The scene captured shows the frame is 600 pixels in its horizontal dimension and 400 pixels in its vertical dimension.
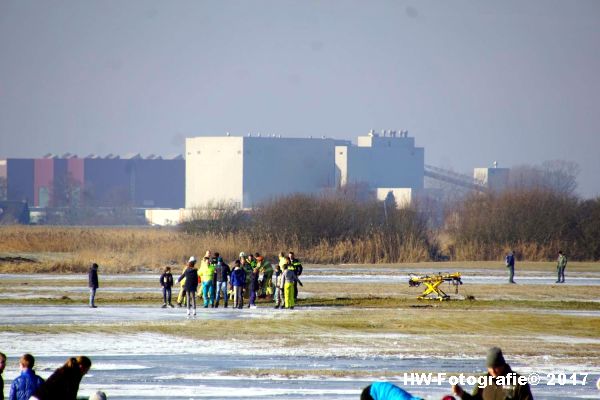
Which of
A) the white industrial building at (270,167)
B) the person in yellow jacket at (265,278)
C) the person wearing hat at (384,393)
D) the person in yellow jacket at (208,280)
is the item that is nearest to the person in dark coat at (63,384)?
the person wearing hat at (384,393)

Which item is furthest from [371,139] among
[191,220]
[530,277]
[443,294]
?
[443,294]

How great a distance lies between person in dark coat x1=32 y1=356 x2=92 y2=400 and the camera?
1222 cm

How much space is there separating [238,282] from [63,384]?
65.6 ft

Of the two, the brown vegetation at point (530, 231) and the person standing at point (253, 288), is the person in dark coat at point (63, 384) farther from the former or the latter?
the brown vegetation at point (530, 231)

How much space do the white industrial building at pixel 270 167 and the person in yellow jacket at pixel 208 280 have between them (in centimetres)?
8152

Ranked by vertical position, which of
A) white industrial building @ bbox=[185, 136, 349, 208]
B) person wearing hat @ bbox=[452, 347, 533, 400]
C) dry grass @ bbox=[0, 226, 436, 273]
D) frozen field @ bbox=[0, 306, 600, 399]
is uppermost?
white industrial building @ bbox=[185, 136, 349, 208]

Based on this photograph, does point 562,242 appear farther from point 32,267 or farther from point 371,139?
point 371,139

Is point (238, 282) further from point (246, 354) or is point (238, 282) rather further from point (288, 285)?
point (246, 354)

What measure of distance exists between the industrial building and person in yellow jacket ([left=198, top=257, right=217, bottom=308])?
425ft

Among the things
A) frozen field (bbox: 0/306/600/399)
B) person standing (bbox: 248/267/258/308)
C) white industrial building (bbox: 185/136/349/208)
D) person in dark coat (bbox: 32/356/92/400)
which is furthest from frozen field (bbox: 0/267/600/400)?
white industrial building (bbox: 185/136/349/208)

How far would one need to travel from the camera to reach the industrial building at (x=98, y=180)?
16538 cm

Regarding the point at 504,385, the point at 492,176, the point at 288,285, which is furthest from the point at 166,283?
the point at 492,176

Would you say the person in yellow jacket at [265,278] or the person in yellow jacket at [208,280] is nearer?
the person in yellow jacket at [208,280]

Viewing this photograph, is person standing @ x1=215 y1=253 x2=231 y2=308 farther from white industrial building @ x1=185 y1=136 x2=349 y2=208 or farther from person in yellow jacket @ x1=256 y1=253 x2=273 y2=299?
white industrial building @ x1=185 y1=136 x2=349 y2=208
